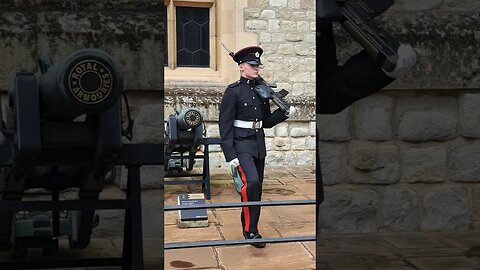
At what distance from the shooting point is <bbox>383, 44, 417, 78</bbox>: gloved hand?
1.56 meters

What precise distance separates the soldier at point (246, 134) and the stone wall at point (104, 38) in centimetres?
109

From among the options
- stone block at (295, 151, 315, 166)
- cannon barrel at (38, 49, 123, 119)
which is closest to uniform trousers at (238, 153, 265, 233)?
cannon barrel at (38, 49, 123, 119)

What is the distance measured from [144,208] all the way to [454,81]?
869mm

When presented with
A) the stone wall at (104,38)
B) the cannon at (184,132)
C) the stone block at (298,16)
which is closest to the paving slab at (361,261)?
the stone wall at (104,38)

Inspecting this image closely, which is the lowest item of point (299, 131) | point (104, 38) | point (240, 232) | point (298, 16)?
point (240, 232)

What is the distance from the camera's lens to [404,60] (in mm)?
1574

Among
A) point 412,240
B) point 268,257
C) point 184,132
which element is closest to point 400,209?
point 412,240

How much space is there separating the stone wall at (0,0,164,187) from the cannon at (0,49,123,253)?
0.08 meters

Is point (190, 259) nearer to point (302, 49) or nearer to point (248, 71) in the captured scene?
point (248, 71)

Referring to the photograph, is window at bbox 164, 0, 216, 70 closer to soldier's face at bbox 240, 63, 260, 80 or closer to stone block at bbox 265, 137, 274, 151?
stone block at bbox 265, 137, 274, 151

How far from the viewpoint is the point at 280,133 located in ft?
15.5

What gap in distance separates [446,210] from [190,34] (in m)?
3.50

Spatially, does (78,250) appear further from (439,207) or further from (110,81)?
(439,207)

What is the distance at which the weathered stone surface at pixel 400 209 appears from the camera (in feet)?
5.42
